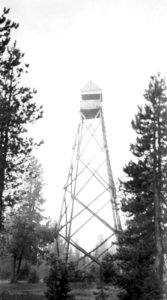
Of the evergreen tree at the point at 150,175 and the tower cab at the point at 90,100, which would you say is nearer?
the evergreen tree at the point at 150,175

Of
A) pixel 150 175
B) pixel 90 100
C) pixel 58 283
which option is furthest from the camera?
pixel 90 100

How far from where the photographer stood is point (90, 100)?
20.7 meters

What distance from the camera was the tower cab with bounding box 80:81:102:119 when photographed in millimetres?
20281

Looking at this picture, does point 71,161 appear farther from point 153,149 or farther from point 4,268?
point 4,268

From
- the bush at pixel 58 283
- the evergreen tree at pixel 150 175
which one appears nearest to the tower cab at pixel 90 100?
the evergreen tree at pixel 150 175

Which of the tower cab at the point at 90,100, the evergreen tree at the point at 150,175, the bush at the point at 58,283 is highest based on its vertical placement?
the tower cab at the point at 90,100

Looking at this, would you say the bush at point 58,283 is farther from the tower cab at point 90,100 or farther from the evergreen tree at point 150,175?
the tower cab at point 90,100

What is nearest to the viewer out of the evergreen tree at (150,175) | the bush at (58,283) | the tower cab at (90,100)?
the bush at (58,283)

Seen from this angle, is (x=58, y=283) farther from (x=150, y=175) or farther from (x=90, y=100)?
(x=90, y=100)

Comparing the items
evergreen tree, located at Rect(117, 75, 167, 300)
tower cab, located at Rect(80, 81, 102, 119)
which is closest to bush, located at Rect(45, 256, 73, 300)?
evergreen tree, located at Rect(117, 75, 167, 300)

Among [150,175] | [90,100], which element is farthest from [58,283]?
[90,100]

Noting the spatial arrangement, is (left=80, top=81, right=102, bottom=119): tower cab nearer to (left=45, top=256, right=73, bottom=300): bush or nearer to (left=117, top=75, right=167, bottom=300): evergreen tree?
(left=117, top=75, right=167, bottom=300): evergreen tree

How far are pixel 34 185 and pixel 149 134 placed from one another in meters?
18.4

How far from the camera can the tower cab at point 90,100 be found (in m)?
20.3
